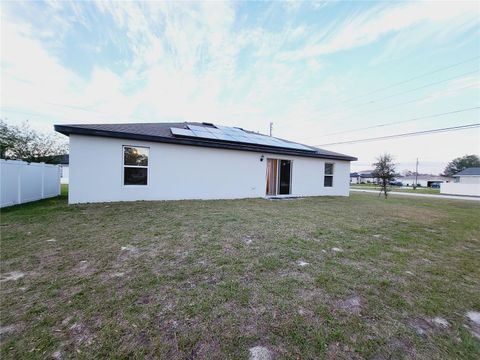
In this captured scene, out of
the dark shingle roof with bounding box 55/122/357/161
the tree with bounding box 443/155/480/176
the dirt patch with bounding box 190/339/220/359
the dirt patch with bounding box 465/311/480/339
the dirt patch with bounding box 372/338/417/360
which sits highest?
the tree with bounding box 443/155/480/176

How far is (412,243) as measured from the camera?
153 inches

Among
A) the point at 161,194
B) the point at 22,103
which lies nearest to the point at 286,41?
the point at 161,194

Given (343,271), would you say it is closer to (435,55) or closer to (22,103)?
(435,55)

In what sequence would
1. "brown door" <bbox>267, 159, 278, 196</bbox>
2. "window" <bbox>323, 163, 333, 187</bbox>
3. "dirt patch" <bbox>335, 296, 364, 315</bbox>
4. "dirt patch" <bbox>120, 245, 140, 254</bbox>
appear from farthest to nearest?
"window" <bbox>323, 163, 333, 187</bbox> < "brown door" <bbox>267, 159, 278, 196</bbox> < "dirt patch" <bbox>120, 245, 140, 254</bbox> < "dirt patch" <bbox>335, 296, 364, 315</bbox>

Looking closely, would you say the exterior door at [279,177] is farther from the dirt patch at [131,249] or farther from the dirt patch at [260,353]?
the dirt patch at [260,353]

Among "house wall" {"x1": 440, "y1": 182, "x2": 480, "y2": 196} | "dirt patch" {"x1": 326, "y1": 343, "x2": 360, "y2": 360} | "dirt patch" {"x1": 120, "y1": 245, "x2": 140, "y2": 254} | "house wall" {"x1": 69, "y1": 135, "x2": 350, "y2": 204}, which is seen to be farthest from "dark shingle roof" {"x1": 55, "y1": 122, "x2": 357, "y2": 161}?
"house wall" {"x1": 440, "y1": 182, "x2": 480, "y2": 196}

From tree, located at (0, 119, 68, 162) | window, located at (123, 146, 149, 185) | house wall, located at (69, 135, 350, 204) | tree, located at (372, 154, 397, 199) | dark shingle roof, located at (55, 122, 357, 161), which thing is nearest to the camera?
dark shingle roof, located at (55, 122, 357, 161)

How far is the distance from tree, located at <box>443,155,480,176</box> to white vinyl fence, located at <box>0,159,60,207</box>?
78.0 metres

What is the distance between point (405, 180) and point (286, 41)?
60.6 m

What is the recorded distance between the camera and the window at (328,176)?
11.7m

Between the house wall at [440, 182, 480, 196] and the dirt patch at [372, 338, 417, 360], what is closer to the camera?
the dirt patch at [372, 338, 417, 360]

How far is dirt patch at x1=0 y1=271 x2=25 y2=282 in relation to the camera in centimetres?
226

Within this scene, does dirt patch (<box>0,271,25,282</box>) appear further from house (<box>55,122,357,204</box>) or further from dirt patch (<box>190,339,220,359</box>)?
house (<box>55,122,357,204</box>)

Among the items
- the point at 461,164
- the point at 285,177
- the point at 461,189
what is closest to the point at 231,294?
the point at 285,177
